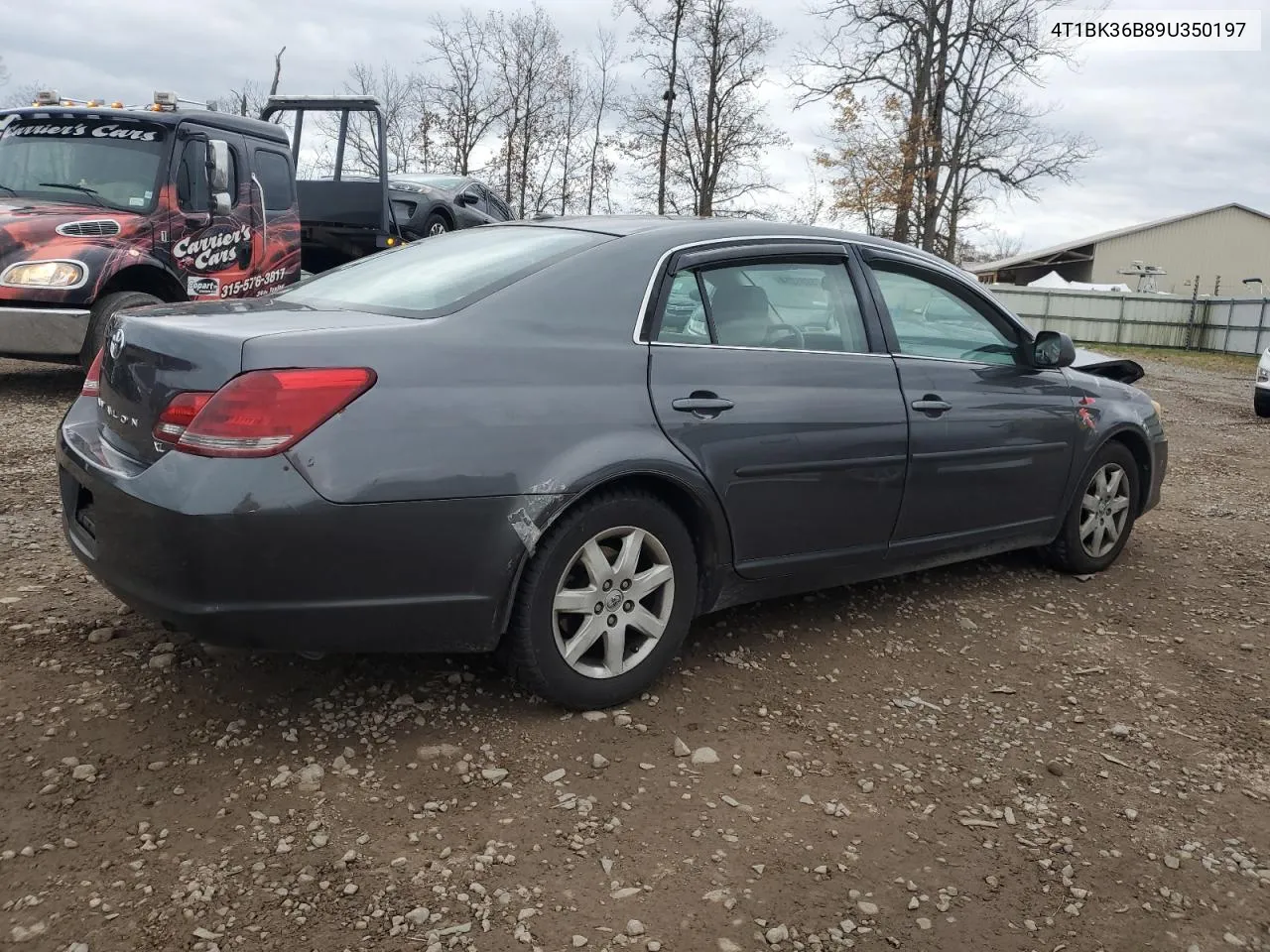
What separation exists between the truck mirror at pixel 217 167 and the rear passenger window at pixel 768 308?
6.16 m

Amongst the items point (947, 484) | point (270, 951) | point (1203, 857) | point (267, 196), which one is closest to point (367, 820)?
point (270, 951)

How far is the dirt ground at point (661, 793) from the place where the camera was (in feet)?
7.26

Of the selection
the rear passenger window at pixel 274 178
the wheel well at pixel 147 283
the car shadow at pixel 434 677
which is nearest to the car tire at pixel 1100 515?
the car shadow at pixel 434 677

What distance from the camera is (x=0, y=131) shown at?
8.05 meters

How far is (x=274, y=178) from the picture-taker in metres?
9.05

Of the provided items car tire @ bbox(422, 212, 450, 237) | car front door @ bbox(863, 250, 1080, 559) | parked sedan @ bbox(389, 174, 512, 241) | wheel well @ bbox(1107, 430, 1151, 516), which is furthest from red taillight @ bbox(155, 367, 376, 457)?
car tire @ bbox(422, 212, 450, 237)

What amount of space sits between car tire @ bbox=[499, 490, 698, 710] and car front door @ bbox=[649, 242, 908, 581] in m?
0.25

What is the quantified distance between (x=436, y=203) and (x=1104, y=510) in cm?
1061

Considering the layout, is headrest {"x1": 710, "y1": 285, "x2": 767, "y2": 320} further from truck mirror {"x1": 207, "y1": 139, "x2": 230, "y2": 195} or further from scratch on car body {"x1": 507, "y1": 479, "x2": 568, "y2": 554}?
truck mirror {"x1": 207, "y1": 139, "x2": 230, "y2": 195}

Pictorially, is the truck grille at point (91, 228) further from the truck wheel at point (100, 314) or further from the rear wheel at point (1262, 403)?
the rear wheel at point (1262, 403)

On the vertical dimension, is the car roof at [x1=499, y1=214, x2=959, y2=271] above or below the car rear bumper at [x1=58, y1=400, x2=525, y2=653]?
above

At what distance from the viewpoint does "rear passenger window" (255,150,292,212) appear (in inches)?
350

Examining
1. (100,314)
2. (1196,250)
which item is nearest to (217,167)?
(100,314)

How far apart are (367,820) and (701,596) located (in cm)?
127
